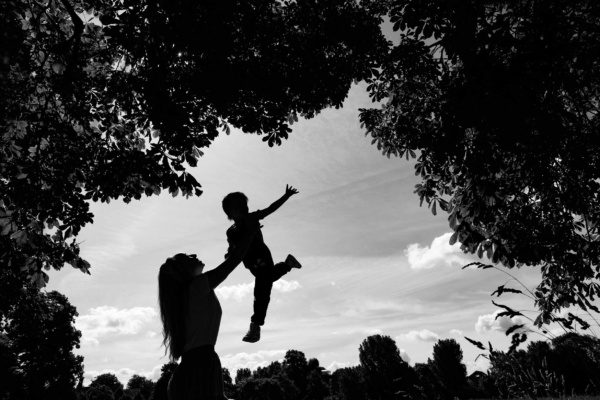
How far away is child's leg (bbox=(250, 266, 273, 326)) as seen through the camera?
596cm

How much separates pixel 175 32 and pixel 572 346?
6.69m

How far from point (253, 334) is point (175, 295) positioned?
300 cm

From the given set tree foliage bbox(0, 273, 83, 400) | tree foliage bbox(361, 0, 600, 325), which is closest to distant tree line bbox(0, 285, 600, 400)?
tree foliage bbox(0, 273, 83, 400)

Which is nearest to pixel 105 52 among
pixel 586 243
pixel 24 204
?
pixel 24 204

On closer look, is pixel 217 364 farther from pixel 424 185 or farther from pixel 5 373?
pixel 5 373

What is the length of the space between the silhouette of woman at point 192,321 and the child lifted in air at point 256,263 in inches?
90.1

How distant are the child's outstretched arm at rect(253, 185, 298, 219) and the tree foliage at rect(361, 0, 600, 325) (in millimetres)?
3333

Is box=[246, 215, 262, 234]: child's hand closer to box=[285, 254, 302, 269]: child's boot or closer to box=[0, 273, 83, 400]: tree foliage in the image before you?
box=[285, 254, 302, 269]: child's boot

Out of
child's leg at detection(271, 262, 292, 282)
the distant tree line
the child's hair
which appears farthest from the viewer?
child's leg at detection(271, 262, 292, 282)

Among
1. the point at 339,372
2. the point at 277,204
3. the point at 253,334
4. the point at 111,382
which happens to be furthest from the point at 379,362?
the point at 277,204

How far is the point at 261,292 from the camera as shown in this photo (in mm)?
6051

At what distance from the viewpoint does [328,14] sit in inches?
348

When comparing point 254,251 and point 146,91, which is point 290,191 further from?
point 146,91

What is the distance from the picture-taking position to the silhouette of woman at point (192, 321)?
3.06 meters
